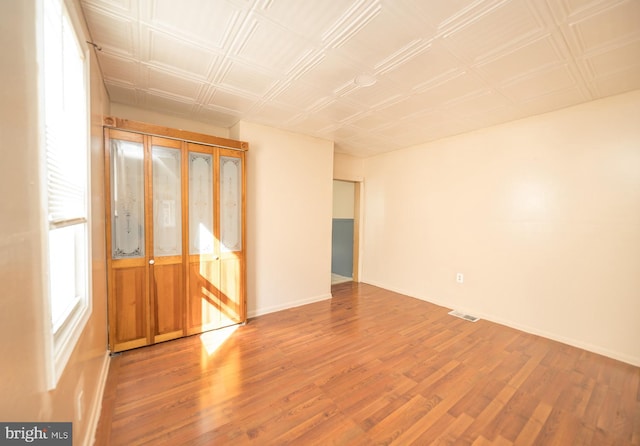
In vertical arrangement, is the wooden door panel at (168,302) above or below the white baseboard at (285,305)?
above

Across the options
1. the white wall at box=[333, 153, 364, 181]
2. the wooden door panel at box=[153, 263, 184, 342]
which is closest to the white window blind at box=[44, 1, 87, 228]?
the wooden door panel at box=[153, 263, 184, 342]

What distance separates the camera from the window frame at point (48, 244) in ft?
2.99

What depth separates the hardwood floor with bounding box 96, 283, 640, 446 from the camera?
5.44 ft

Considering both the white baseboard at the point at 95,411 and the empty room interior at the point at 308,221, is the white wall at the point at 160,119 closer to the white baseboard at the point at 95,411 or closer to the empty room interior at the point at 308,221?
the empty room interior at the point at 308,221

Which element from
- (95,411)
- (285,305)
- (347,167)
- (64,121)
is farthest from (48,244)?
(347,167)

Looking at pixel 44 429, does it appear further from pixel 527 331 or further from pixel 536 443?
pixel 527 331

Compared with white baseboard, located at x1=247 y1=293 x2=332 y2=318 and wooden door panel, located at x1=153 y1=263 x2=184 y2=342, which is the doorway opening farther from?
wooden door panel, located at x1=153 y1=263 x2=184 y2=342

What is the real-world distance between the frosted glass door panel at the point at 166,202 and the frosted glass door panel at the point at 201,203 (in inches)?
5.1

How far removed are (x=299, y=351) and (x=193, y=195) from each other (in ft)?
7.05

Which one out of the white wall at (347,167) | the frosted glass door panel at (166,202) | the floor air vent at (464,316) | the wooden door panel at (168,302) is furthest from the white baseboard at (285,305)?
the white wall at (347,167)

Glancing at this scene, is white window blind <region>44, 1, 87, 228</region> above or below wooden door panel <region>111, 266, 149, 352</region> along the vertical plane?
above

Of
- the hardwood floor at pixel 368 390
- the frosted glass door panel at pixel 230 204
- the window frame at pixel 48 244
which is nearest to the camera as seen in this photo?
the window frame at pixel 48 244

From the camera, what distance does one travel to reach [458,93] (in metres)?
2.58

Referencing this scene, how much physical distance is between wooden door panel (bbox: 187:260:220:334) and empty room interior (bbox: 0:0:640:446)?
24 millimetres
